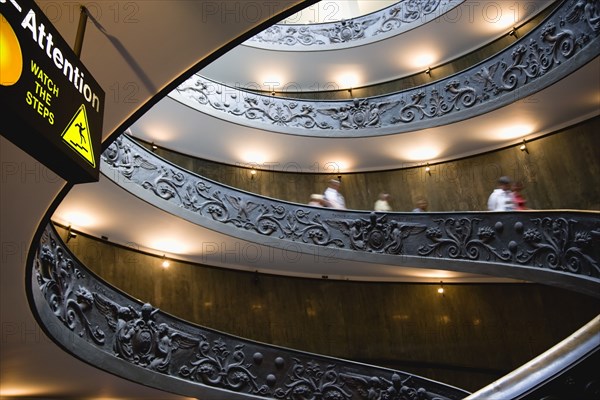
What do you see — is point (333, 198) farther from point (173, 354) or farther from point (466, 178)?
point (173, 354)

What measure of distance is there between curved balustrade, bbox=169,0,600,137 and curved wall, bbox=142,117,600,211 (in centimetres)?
160

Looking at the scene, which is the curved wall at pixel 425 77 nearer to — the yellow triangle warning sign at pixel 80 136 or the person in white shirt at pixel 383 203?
the person in white shirt at pixel 383 203

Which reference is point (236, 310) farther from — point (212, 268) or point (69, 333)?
point (69, 333)

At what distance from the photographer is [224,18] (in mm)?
4137

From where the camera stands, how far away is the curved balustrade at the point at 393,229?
9594 millimetres

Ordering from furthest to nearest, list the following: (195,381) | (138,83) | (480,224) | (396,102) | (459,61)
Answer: (459,61) < (396,102) < (480,224) < (195,381) < (138,83)

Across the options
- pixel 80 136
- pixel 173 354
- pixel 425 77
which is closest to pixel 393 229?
pixel 173 354

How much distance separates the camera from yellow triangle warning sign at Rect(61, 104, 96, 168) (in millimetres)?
2949

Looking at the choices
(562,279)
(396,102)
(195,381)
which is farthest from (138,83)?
(396,102)

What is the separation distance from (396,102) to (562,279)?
7.90 meters

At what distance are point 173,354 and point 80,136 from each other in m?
6.90

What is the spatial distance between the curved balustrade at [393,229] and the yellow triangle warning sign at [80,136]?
6.99 metres

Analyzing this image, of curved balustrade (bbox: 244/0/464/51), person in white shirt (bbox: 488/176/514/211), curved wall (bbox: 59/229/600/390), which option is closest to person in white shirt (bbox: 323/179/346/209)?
curved wall (bbox: 59/229/600/390)

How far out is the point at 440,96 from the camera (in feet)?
48.8
